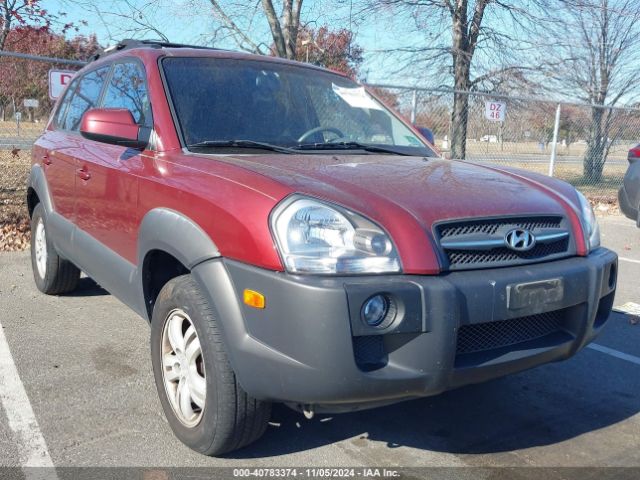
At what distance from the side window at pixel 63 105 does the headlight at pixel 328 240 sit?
333cm

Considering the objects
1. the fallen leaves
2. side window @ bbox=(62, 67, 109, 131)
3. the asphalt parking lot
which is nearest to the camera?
the asphalt parking lot

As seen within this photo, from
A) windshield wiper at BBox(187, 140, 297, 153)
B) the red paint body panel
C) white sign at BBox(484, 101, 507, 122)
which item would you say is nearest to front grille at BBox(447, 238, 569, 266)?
the red paint body panel

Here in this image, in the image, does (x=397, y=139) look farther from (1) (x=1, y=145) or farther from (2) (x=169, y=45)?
(1) (x=1, y=145)

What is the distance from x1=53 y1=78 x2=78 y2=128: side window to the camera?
5.07 m

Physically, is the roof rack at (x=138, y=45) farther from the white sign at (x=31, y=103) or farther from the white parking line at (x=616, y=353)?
the white sign at (x=31, y=103)

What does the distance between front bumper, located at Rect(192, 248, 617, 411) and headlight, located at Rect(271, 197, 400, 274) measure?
0.05 m

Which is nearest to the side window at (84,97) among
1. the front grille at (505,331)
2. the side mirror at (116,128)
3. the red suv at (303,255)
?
the red suv at (303,255)

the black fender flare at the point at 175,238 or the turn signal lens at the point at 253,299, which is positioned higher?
the black fender flare at the point at 175,238

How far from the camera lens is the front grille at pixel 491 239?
2.56 meters

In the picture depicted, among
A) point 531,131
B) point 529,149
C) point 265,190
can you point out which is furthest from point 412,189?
point 531,131

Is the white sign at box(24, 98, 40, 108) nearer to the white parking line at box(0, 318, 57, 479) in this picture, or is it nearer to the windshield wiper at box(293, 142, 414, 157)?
the white parking line at box(0, 318, 57, 479)

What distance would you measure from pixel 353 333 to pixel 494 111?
9443 millimetres

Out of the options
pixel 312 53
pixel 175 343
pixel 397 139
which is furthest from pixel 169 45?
A: pixel 312 53

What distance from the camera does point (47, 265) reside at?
5.13 meters
